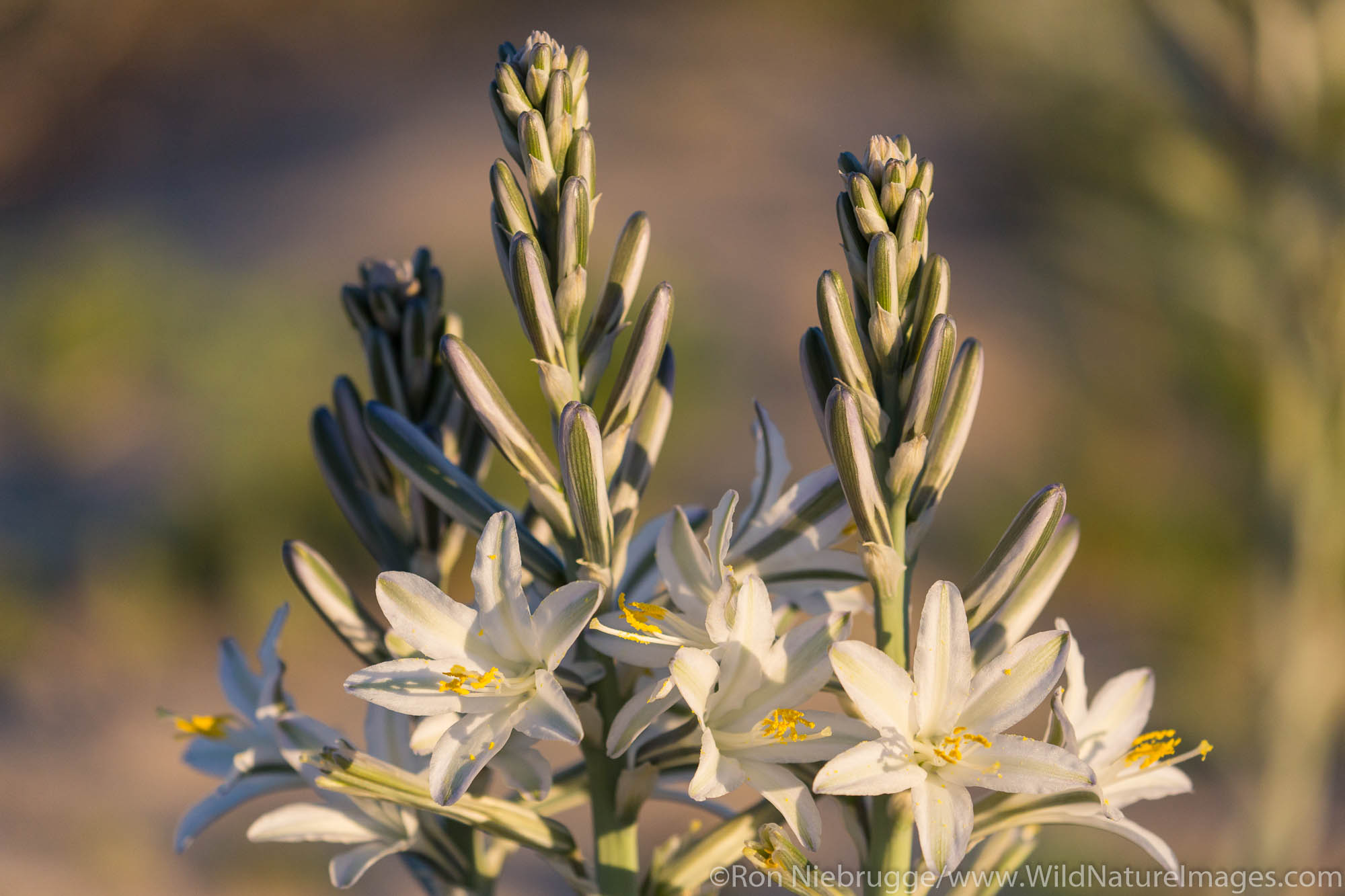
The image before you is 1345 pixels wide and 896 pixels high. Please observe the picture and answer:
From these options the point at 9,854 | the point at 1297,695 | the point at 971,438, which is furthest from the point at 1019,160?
the point at 9,854

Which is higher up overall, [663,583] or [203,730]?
[663,583]

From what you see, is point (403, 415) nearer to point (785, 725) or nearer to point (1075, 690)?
point (785, 725)

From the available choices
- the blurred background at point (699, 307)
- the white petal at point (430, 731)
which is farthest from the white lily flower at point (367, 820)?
the blurred background at point (699, 307)

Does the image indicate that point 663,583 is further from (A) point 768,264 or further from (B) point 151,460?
(A) point 768,264

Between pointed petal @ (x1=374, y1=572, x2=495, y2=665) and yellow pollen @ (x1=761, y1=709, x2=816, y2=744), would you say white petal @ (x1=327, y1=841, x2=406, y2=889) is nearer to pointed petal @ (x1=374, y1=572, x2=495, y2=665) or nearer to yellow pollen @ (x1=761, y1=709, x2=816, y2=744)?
pointed petal @ (x1=374, y1=572, x2=495, y2=665)

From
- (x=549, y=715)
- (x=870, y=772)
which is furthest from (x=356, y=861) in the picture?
(x=870, y=772)

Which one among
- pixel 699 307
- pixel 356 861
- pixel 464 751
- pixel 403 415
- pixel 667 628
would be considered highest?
pixel 699 307

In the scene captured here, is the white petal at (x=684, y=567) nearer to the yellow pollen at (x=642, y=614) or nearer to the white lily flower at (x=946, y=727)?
the yellow pollen at (x=642, y=614)
